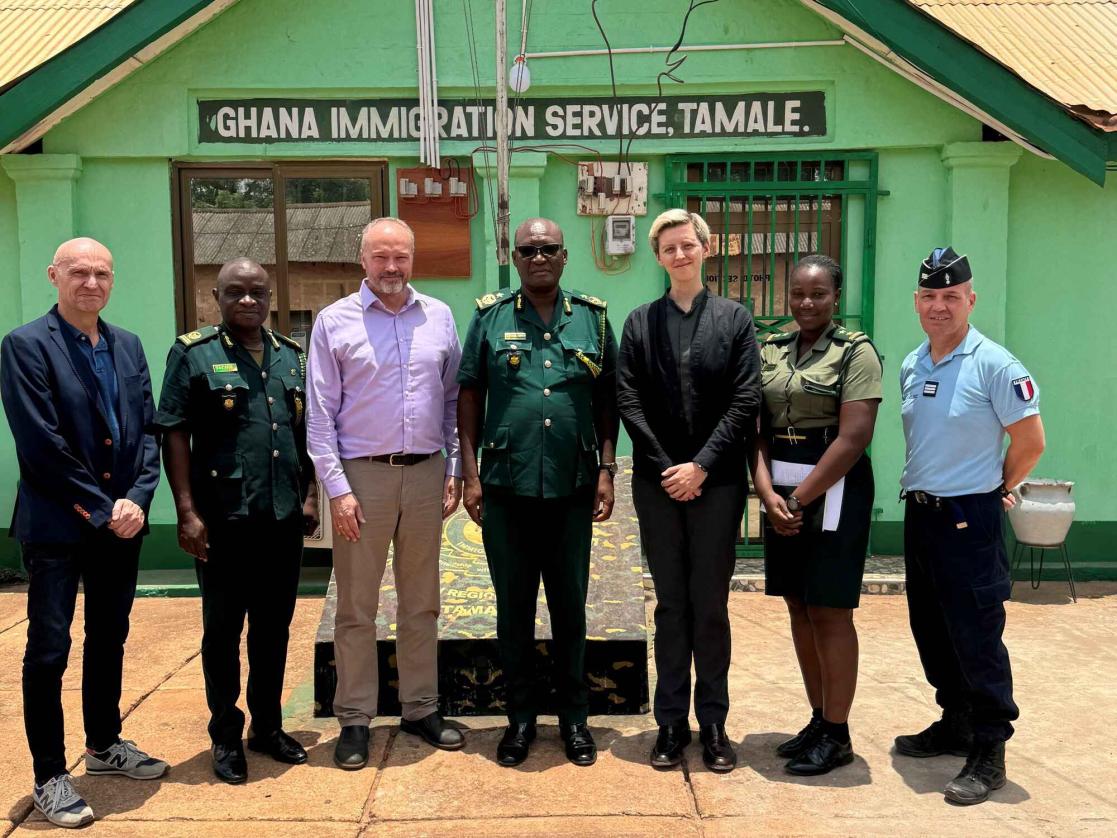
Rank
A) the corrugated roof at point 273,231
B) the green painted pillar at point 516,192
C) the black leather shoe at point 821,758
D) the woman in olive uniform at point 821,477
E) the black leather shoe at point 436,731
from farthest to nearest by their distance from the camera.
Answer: the corrugated roof at point 273,231, the green painted pillar at point 516,192, the black leather shoe at point 436,731, the black leather shoe at point 821,758, the woman in olive uniform at point 821,477

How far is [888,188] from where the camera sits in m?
7.29

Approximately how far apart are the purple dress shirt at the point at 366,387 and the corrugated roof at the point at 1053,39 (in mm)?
4715

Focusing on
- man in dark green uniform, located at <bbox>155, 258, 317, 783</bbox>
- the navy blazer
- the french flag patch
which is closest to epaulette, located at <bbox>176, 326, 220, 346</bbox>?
man in dark green uniform, located at <bbox>155, 258, 317, 783</bbox>

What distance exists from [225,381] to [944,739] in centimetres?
312

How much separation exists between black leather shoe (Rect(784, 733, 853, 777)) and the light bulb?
4722 mm

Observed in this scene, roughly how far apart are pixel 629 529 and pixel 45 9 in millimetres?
6356

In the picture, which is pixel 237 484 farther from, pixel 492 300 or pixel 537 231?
pixel 537 231

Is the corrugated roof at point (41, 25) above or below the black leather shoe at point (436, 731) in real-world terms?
above

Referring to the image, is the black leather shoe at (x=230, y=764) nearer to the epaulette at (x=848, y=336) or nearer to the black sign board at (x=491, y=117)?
the epaulette at (x=848, y=336)

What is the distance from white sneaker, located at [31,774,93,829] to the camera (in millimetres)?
→ 3631

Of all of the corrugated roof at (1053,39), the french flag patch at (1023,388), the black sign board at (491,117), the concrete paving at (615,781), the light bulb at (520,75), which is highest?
the corrugated roof at (1053,39)

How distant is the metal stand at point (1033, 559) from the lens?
6.91 m

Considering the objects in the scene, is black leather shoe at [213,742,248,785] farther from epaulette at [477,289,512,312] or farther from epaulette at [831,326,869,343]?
epaulette at [831,326,869,343]

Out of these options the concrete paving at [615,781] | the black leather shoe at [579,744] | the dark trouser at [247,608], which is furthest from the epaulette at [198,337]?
the black leather shoe at [579,744]
